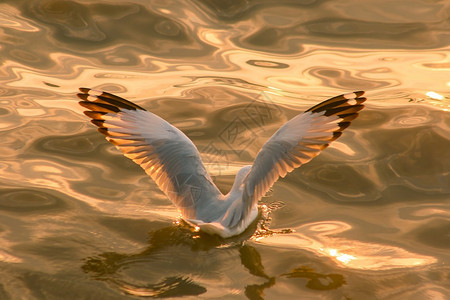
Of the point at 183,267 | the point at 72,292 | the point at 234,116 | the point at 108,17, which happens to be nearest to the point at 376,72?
the point at 234,116

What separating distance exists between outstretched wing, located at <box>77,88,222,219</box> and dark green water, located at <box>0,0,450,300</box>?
26 centimetres

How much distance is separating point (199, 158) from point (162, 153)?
299 millimetres

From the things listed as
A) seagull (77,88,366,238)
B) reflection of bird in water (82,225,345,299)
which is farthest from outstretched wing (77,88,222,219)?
reflection of bird in water (82,225,345,299)

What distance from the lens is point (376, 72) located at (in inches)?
360

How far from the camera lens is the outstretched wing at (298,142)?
531 centimetres

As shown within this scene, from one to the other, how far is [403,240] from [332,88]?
11.2ft

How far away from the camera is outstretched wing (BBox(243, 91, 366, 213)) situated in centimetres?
531

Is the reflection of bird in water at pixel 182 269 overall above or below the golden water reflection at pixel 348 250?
above

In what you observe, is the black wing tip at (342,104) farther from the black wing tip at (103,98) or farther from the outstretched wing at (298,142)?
the black wing tip at (103,98)

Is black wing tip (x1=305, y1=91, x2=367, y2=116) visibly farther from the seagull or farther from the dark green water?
the dark green water

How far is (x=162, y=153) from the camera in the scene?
5766 millimetres

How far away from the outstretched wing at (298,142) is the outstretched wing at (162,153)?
1.37 ft

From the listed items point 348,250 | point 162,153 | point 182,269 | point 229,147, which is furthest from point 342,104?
point 229,147

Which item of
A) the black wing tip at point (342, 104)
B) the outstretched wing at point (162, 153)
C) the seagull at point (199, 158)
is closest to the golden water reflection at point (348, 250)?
Answer: the seagull at point (199, 158)
